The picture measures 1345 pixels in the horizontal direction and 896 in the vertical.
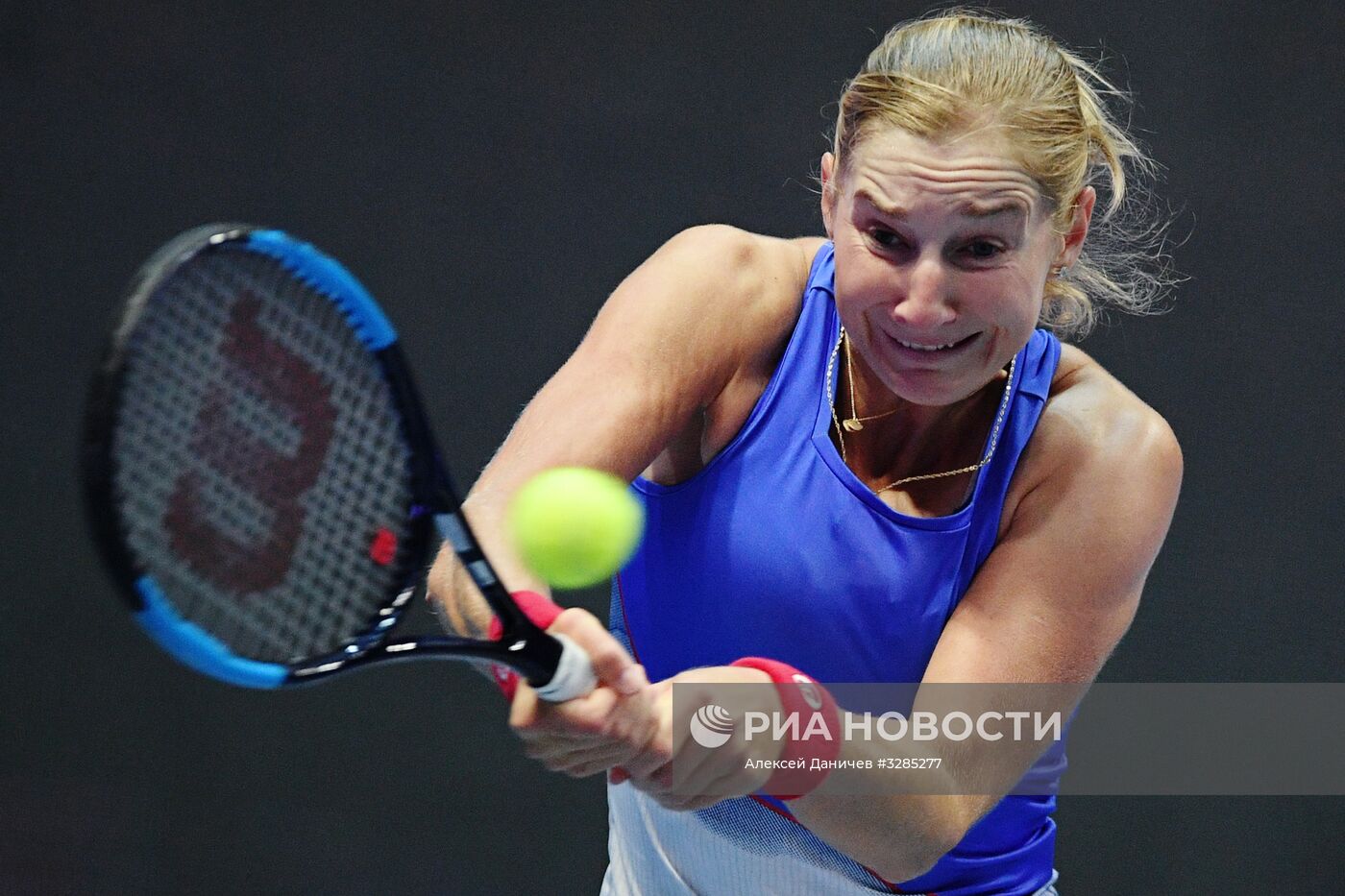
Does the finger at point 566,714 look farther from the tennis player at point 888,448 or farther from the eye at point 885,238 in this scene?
the eye at point 885,238

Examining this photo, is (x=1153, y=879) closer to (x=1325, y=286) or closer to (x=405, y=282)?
(x=1325, y=286)

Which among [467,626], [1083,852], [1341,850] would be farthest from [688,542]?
[1341,850]

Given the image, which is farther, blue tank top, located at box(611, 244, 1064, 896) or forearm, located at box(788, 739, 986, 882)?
blue tank top, located at box(611, 244, 1064, 896)

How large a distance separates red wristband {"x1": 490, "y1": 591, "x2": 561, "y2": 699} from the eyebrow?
0.42 m

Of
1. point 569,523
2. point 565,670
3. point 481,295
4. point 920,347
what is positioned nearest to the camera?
point 565,670

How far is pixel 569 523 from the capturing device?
1206 mm

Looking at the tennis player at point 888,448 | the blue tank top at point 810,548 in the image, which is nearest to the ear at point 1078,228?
the tennis player at point 888,448

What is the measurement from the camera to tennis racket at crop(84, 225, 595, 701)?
924mm

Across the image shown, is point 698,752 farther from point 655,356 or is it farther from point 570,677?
point 655,356

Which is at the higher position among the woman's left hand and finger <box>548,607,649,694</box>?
finger <box>548,607,649,694</box>

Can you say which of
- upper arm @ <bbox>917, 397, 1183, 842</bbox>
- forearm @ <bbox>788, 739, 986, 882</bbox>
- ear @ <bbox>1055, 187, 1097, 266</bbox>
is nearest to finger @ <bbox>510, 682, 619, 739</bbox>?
forearm @ <bbox>788, 739, 986, 882</bbox>

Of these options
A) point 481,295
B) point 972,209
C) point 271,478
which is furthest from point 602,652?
point 481,295

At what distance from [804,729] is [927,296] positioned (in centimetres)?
37

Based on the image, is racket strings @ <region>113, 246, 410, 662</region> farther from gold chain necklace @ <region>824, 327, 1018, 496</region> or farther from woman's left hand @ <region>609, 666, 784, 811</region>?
gold chain necklace @ <region>824, 327, 1018, 496</region>
